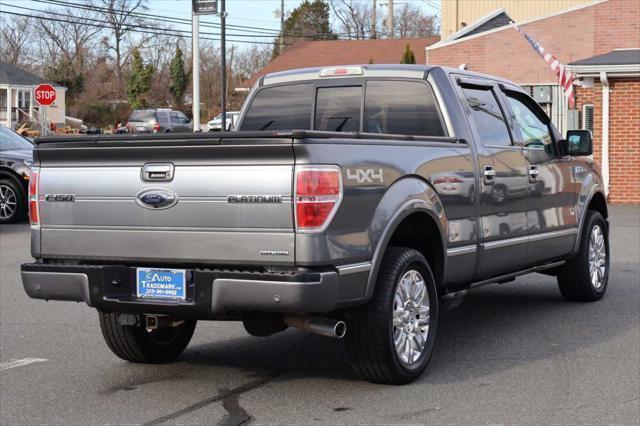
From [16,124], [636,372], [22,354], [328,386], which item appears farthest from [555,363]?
[16,124]

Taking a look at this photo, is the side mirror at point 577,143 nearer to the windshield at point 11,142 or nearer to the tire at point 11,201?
the tire at point 11,201

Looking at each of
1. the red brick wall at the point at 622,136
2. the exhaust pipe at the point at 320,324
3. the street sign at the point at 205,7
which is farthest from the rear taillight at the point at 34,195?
the street sign at the point at 205,7

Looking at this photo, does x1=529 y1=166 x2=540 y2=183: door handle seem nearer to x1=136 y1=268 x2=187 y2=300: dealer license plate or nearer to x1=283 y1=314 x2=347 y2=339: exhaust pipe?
x1=283 y1=314 x2=347 y2=339: exhaust pipe

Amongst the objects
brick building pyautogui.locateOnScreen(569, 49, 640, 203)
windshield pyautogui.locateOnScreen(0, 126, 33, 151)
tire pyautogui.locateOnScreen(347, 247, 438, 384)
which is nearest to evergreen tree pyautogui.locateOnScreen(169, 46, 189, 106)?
brick building pyautogui.locateOnScreen(569, 49, 640, 203)

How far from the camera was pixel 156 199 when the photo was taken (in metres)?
6.09

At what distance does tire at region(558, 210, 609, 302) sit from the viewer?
954 centimetres

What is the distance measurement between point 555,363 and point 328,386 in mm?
1629

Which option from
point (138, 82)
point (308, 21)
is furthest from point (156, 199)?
point (308, 21)

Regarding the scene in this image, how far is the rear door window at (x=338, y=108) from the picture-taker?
26.0 ft

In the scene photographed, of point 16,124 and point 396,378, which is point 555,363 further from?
point 16,124

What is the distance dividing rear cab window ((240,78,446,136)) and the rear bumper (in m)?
1.92

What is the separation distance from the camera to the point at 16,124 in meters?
58.3

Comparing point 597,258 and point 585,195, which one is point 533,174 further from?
point 597,258

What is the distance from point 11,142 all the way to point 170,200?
48.1ft
